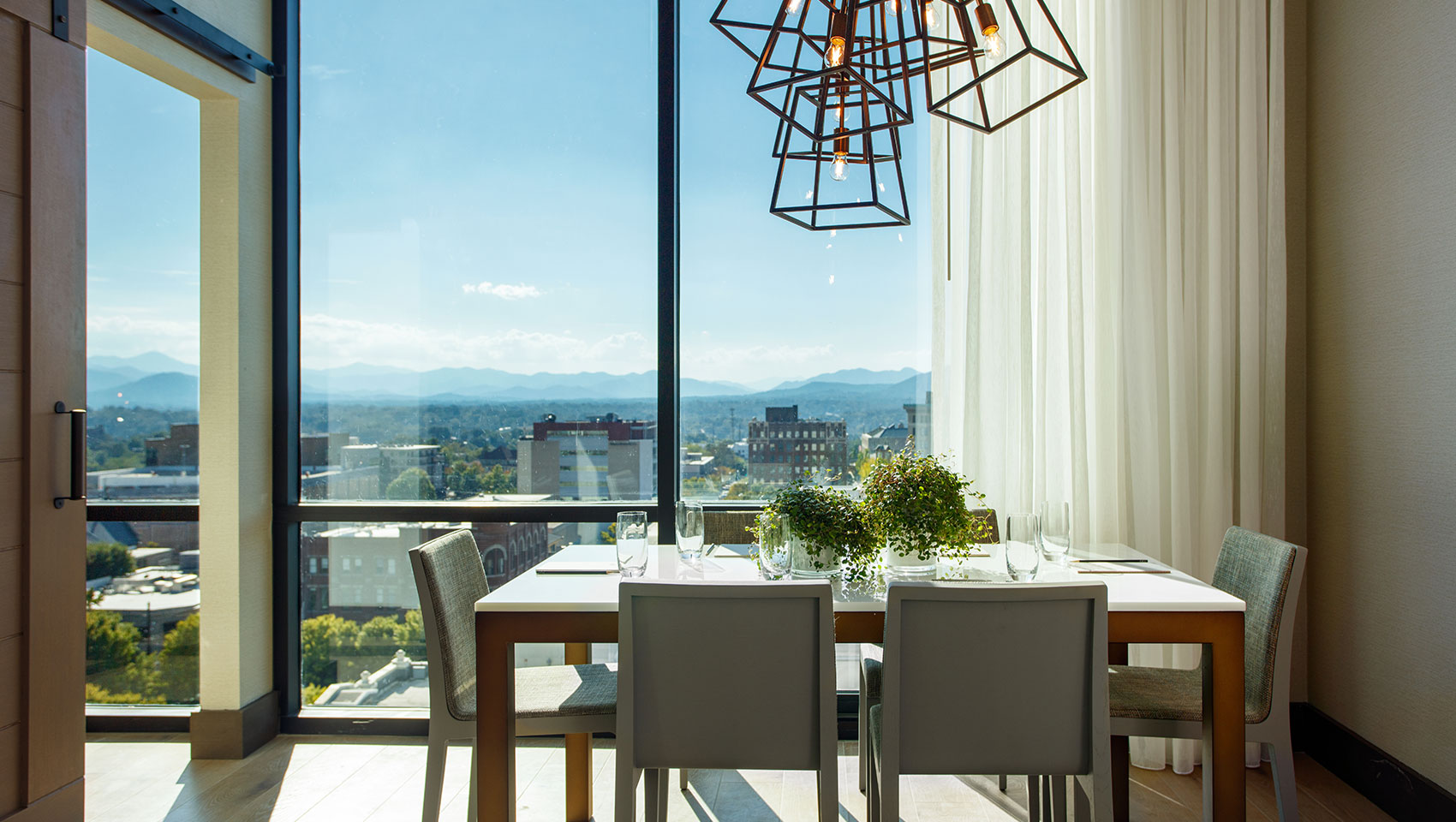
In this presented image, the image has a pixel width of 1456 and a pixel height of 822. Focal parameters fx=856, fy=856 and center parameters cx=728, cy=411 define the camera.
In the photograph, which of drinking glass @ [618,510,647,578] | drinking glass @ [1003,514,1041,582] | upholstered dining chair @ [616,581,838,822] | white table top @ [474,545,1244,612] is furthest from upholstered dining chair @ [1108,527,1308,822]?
drinking glass @ [618,510,647,578]

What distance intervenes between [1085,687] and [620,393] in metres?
2.07

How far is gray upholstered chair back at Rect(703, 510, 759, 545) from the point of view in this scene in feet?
9.35

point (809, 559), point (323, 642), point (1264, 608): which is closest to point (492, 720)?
point (809, 559)

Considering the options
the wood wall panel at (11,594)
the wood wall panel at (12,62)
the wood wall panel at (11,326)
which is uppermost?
the wood wall panel at (12,62)

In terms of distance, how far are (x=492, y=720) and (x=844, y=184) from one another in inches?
72.1

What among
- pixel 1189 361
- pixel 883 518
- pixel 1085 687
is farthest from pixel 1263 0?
Result: pixel 1085 687

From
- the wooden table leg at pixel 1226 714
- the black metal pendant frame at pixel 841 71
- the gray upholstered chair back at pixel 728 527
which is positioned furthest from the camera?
the gray upholstered chair back at pixel 728 527

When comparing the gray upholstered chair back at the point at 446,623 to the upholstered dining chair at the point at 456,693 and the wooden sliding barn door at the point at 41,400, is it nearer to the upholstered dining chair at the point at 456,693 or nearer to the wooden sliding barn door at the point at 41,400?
the upholstered dining chair at the point at 456,693

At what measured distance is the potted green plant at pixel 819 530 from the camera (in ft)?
6.66

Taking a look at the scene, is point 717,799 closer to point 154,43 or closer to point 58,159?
point 58,159

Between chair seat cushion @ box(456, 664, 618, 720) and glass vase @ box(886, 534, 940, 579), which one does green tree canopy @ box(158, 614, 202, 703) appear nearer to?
chair seat cushion @ box(456, 664, 618, 720)

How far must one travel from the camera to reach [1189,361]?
294cm

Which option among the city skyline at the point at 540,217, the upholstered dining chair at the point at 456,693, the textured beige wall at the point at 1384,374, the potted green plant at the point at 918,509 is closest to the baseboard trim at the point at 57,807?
the upholstered dining chair at the point at 456,693

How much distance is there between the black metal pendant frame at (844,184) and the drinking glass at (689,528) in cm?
80
